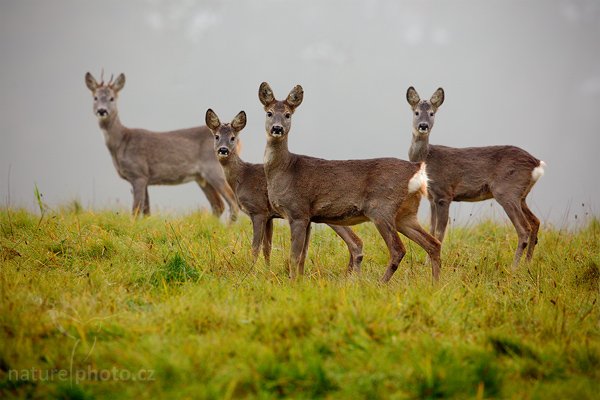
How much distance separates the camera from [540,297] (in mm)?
6801

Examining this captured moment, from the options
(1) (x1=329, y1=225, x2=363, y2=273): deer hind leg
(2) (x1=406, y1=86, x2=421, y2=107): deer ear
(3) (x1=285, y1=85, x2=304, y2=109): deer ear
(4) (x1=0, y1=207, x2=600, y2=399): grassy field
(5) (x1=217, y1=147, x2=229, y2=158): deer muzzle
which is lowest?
(4) (x1=0, y1=207, x2=600, y2=399): grassy field

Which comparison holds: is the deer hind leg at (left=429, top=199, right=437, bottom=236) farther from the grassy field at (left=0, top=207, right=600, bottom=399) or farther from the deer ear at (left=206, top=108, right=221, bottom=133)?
the deer ear at (left=206, top=108, right=221, bottom=133)

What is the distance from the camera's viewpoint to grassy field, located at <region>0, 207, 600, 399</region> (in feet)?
15.6

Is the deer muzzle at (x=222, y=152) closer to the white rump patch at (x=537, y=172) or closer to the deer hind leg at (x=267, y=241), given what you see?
the deer hind leg at (x=267, y=241)

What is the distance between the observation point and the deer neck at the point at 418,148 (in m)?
10.1

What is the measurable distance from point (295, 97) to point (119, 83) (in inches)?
287

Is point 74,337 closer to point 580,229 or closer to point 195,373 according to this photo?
Result: point 195,373

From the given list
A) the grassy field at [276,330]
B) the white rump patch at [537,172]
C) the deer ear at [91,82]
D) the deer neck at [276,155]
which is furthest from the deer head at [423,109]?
the deer ear at [91,82]

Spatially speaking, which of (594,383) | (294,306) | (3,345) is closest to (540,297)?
(594,383)

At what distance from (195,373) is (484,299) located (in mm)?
3005

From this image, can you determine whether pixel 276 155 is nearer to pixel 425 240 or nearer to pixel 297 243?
pixel 297 243

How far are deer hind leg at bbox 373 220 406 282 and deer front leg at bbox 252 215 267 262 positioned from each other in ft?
5.26

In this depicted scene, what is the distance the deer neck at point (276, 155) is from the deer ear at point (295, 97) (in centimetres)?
43

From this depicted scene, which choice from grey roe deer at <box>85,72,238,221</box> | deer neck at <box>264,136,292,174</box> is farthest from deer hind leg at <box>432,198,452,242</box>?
grey roe deer at <box>85,72,238,221</box>
